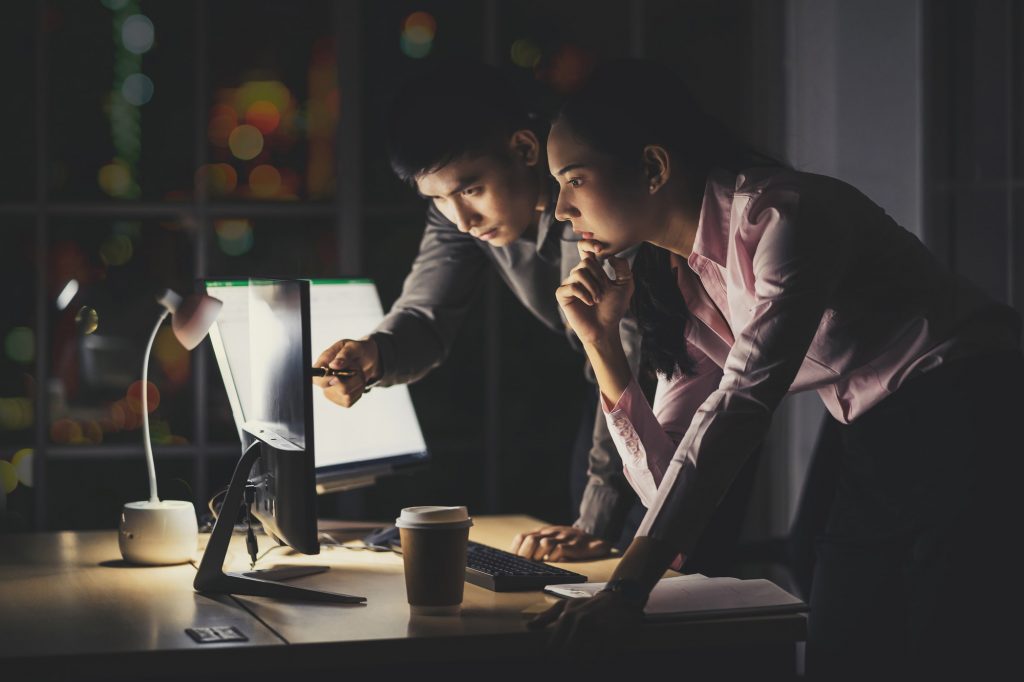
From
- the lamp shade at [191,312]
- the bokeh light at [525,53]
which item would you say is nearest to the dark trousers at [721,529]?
the lamp shade at [191,312]

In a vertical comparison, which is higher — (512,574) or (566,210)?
(566,210)

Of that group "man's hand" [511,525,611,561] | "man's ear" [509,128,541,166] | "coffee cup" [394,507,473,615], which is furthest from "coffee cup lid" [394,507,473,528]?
"man's ear" [509,128,541,166]

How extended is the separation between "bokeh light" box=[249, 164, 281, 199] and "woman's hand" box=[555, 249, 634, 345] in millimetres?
1697

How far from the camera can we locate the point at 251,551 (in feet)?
5.38

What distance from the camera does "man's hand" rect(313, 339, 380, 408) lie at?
210 cm

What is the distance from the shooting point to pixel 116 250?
152 inches

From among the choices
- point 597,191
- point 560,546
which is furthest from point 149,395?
point 597,191

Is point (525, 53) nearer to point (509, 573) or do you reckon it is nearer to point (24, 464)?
point (24, 464)

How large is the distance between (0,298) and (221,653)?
241 cm

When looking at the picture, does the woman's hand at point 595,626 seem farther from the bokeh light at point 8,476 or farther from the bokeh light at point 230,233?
the bokeh light at point 8,476

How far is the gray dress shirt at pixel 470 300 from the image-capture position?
215 centimetres

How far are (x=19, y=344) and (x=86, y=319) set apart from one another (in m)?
1.75

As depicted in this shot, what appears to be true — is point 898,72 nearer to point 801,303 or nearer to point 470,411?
point 470,411

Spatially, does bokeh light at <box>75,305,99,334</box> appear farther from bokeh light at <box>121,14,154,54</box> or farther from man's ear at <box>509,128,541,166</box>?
bokeh light at <box>121,14,154,54</box>
